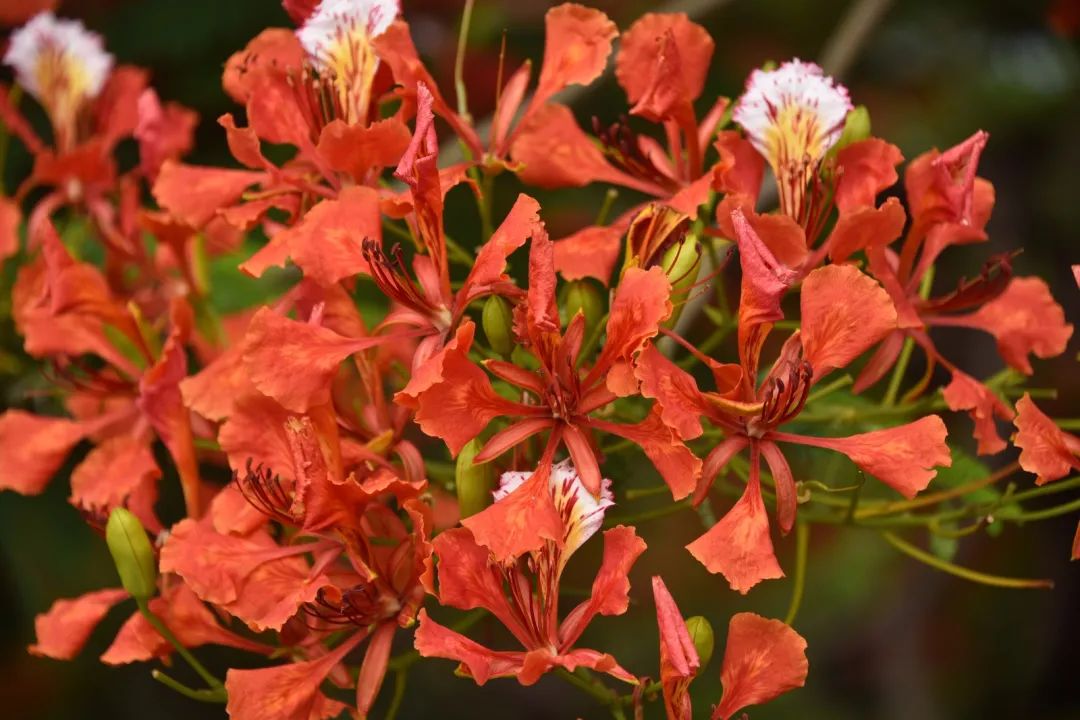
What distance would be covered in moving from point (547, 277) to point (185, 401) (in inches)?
21.0

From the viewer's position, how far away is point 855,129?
5.67 ft

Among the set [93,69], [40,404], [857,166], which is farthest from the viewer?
[40,404]

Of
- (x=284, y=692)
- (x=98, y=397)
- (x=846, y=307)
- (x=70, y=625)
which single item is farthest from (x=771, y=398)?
(x=98, y=397)

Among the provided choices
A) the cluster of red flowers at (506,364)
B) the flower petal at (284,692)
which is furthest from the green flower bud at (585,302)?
the flower petal at (284,692)

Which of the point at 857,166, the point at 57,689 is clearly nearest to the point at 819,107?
the point at 857,166

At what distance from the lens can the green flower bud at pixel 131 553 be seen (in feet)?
5.49

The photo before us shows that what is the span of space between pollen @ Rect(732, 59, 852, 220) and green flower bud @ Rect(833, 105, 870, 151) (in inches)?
2.2

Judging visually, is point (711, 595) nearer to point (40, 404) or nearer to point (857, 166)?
point (40, 404)

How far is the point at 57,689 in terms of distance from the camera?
3.60m

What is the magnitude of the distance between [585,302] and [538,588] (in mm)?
328

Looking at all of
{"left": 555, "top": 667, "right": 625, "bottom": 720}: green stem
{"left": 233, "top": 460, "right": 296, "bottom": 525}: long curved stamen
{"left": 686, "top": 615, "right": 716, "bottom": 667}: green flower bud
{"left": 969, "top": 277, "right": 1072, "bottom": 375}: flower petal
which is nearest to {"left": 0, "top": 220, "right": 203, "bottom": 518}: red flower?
{"left": 233, "top": 460, "right": 296, "bottom": 525}: long curved stamen

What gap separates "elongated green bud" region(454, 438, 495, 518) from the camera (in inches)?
58.6

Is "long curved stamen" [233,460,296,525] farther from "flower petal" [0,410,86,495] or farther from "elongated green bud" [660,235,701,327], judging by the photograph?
"flower petal" [0,410,86,495]

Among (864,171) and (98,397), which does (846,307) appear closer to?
(864,171)
